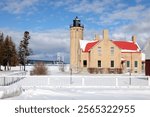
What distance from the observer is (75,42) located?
232ft

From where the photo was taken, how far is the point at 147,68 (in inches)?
1746

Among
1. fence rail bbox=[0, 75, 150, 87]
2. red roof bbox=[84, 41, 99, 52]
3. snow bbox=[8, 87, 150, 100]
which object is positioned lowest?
snow bbox=[8, 87, 150, 100]

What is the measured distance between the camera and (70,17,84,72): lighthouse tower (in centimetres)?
6989

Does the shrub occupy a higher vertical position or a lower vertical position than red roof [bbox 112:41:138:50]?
lower

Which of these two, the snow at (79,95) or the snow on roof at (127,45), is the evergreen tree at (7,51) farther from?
the snow at (79,95)

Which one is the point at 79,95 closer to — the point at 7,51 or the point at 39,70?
the point at 39,70

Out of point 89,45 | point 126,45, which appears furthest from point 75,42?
point 126,45

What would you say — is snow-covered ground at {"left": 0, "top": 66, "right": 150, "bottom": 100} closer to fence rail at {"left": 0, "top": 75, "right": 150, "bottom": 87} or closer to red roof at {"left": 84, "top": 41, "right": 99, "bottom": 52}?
fence rail at {"left": 0, "top": 75, "right": 150, "bottom": 87}

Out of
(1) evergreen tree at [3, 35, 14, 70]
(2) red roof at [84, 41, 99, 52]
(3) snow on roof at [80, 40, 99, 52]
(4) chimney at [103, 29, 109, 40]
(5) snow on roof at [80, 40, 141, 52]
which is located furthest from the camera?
(1) evergreen tree at [3, 35, 14, 70]

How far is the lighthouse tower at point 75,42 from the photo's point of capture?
6989 cm

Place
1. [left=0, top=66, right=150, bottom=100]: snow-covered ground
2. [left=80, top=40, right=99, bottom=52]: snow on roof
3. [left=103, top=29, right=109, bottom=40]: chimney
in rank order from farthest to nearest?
[left=80, top=40, right=99, bottom=52]: snow on roof < [left=103, top=29, right=109, bottom=40]: chimney < [left=0, top=66, right=150, bottom=100]: snow-covered ground

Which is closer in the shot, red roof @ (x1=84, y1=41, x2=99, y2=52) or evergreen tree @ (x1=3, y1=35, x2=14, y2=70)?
red roof @ (x1=84, y1=41, x2=99, y2=52)

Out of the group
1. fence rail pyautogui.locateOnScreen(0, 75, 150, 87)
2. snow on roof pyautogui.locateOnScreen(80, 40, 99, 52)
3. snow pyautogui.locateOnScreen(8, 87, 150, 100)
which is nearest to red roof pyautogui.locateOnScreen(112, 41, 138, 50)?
snow on roof pyautogui.locateOnScreen(80, 40, 99, 52)

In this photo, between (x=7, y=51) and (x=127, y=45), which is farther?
(x=7, y=51)
